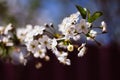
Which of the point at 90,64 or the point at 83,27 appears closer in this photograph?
the point at 83,27

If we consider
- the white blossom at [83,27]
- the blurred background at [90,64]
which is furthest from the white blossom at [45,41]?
the blurred background at [90,64]

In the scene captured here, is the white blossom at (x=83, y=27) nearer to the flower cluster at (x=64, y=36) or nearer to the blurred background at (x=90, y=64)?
Answer: the flower cluster at (x=64, y=36)

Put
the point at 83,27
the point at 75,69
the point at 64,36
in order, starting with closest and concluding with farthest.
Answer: the point at 83,27 → the point at 64,36 → the point at 75,69

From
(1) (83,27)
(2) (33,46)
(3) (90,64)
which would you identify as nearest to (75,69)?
(3) (90,64)

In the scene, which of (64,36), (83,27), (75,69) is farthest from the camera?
(75,69)

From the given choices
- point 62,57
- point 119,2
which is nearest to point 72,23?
point 62,57

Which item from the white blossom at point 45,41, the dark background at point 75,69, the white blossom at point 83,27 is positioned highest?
the dark background at point 75,69

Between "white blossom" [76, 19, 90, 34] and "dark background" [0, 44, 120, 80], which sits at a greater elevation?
"dark background" [0, 44, 120, 80]

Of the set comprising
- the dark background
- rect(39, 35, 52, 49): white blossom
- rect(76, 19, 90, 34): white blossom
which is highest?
the dark background

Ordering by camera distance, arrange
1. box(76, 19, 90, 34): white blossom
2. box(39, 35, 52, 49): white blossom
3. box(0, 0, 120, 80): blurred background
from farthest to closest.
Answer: box(0, 0, 120, 80): blurred background → box(39, 35, 52, 49): white blossom → box(76, 19, 90, 34): white blossom

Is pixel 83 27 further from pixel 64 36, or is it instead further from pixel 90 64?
pixel 90 64

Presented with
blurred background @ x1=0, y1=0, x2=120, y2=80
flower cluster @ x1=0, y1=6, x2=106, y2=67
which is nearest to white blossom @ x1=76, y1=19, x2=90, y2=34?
flower cluster @ x1=0, y1=6, x2=106, y2=67

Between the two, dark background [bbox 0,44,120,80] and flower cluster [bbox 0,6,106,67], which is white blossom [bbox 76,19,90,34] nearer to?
flower cluster [bbox 0,6,106,67]
